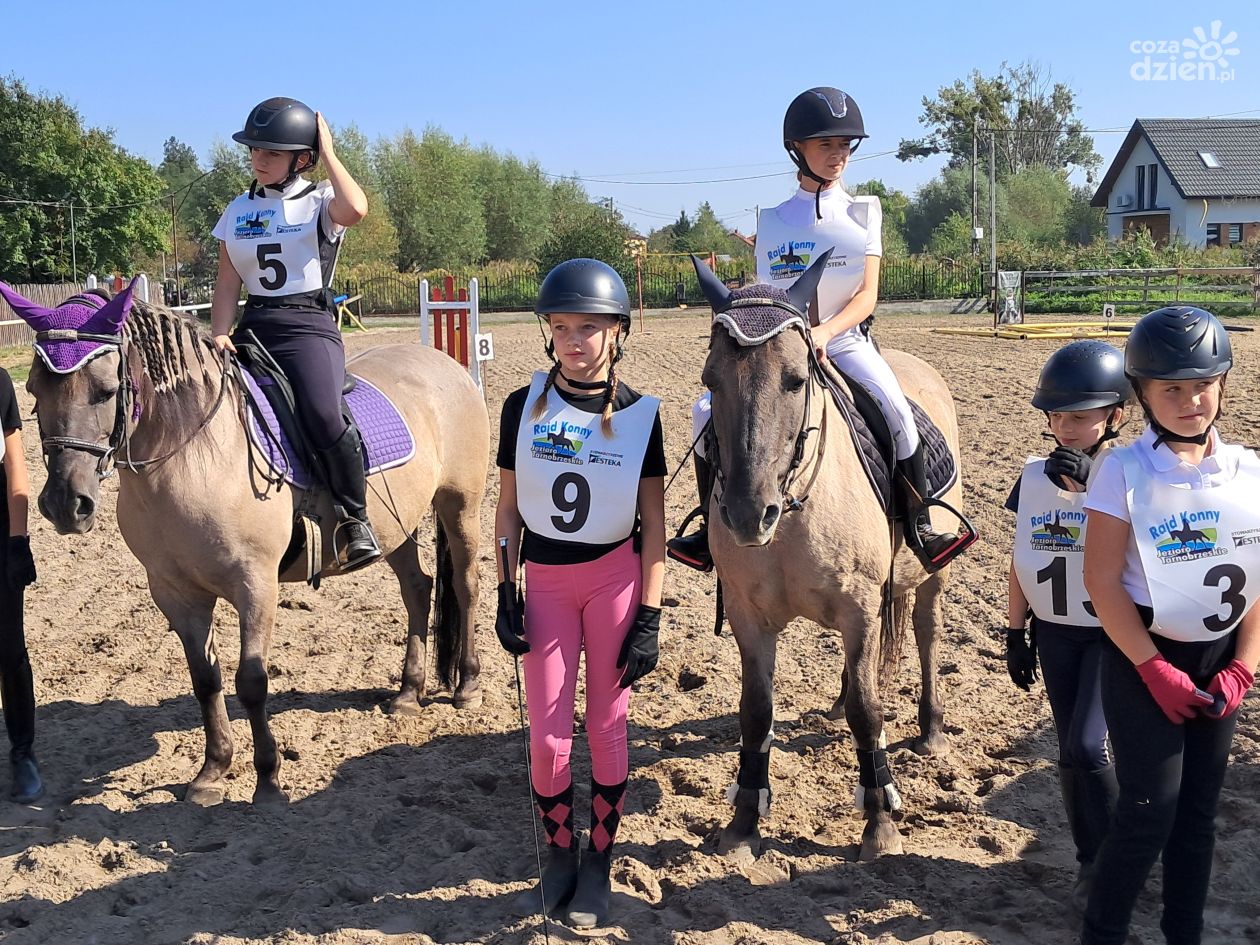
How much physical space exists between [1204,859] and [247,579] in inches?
140

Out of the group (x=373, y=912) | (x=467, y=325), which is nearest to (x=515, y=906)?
A: (x=373, y=912)

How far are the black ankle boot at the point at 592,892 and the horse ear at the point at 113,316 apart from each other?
2595 millimetres

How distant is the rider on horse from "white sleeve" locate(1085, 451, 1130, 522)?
3.25 meters

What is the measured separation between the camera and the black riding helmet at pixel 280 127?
15.5ft

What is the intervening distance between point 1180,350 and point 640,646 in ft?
5.69

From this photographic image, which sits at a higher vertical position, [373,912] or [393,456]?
[393,456]

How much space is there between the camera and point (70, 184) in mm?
41594

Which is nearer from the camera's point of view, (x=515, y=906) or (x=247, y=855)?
(x=515, y=906)

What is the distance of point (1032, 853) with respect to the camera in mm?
3893

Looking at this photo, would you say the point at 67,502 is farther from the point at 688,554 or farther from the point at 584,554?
the point at 688,554

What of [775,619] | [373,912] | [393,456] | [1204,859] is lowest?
[373,912]

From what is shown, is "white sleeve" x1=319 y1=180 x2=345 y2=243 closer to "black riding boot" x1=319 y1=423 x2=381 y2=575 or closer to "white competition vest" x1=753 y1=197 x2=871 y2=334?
"black riding boot" x1=319 y1=423 x2=381 y2=575

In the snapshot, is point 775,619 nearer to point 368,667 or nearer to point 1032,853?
point 1032,853

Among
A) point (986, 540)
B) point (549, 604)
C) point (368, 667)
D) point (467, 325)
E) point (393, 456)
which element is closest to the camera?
point (549, 604)
